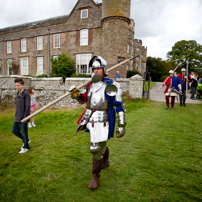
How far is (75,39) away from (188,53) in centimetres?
3274

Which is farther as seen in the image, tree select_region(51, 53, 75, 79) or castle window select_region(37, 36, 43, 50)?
castle window select_region(37, 36, 43, 50)

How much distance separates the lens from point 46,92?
461 inches

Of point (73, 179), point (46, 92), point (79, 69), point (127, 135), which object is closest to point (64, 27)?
point (79, 69)

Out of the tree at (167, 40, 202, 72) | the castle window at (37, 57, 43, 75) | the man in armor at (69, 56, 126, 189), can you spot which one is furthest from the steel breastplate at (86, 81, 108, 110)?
the tree at (167, 40, 202, 72)

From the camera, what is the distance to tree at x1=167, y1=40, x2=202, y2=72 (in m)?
38.1

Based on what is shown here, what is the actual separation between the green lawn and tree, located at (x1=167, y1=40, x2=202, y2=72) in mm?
38865

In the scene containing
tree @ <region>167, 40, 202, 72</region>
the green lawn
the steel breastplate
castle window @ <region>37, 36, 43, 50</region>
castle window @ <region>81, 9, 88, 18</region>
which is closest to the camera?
the green lawn

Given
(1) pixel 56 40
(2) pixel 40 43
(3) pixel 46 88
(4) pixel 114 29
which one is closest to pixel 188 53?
(4) pixel 114 29

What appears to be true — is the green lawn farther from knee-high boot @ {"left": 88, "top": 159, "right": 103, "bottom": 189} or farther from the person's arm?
Result: the person's arm

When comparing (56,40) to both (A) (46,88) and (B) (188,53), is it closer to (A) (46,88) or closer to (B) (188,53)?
(A) (46,88)

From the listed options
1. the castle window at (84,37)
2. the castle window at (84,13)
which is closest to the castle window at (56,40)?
the castle window at (84,37)

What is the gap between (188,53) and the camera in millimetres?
38781

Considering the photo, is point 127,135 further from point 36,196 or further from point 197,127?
point 36,196

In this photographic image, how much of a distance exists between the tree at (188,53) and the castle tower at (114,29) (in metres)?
28.2
